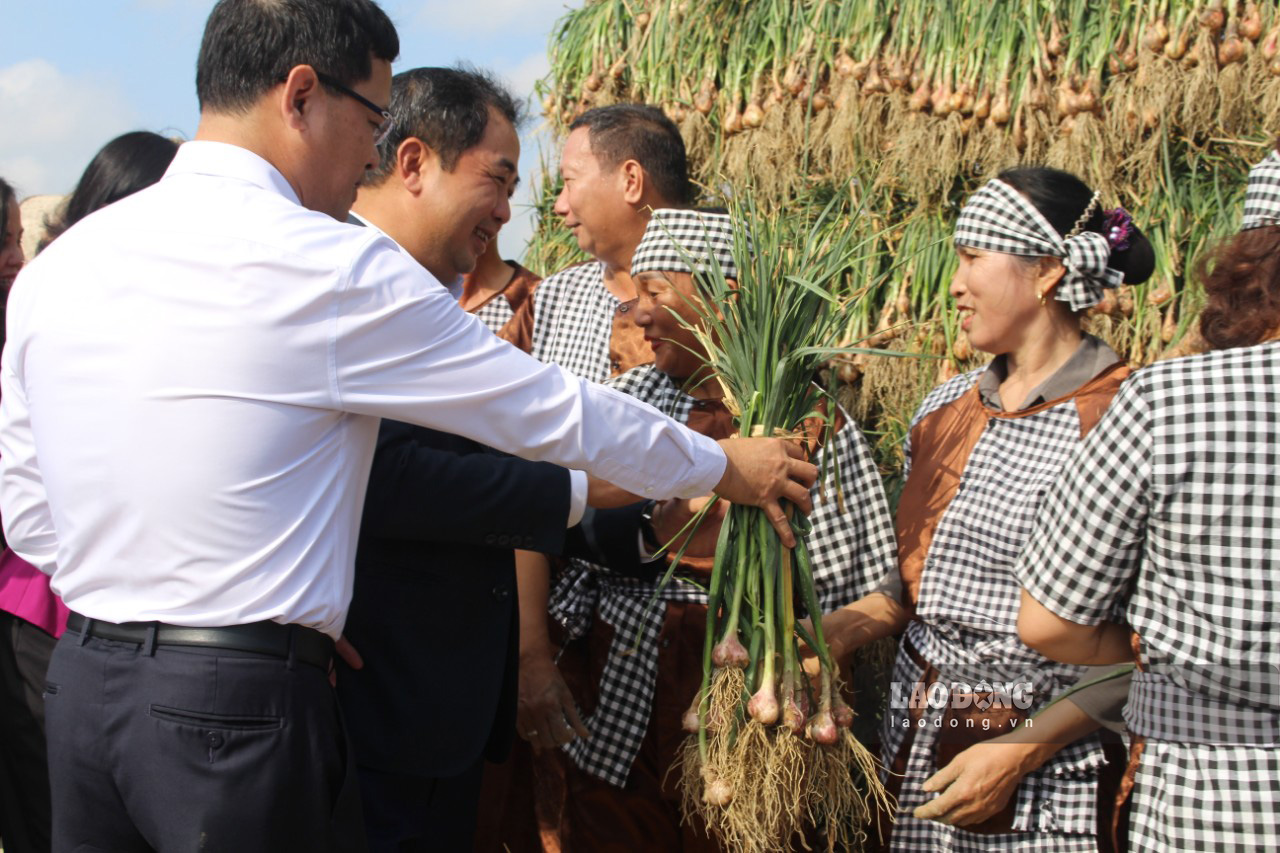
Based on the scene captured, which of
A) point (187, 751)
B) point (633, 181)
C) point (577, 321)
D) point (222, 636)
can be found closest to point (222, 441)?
point (222, 636)

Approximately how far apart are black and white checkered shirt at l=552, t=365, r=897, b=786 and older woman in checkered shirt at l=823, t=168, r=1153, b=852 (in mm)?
65

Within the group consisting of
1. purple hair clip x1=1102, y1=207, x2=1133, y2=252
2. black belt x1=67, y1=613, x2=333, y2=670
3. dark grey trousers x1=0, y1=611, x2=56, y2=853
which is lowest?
dark grey trousers x1=0, y1=611, x2=56, y2=853

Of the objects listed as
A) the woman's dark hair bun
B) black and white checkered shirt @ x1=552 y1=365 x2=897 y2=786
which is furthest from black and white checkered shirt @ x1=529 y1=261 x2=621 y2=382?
the woman's dark hair bun

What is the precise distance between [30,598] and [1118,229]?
2.25m

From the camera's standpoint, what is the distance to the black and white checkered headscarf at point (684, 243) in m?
2.41

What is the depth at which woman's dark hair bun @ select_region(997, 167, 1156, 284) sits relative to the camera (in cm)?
231

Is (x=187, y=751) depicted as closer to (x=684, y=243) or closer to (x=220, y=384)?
(x=220, y=384)

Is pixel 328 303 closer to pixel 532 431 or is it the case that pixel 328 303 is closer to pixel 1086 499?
pixel 532 431

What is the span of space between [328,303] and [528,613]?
1180mm

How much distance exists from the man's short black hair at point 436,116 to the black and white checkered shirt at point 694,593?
0.94 metres

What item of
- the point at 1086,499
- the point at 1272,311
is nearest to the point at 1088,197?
the point at 1272,311

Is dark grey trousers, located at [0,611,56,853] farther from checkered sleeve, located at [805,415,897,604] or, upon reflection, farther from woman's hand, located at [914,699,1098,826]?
woman's hand, located at [914,699,1098,826]

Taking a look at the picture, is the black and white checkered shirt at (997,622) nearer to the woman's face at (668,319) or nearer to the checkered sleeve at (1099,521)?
the checkered sleeve at (1099,521)

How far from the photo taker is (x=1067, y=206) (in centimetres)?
232
